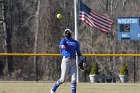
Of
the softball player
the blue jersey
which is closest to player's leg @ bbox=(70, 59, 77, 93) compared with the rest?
the softball player

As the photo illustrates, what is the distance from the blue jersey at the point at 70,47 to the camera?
1426 cm

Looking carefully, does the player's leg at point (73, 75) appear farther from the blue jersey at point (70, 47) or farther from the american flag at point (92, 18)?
the american flag at point (92, 18)

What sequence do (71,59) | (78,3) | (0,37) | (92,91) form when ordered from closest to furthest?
(71,59) < (92,91) < (78,3) < (0,37)

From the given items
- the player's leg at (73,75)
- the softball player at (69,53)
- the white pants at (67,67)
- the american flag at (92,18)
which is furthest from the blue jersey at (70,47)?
the american flag at (92,18)

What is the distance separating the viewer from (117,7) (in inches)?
1796

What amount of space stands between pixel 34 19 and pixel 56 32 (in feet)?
8.42

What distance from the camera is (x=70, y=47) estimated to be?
14.3 meters

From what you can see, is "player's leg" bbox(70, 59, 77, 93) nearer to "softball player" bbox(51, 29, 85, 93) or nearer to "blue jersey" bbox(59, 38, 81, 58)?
"softball player" bbox(51, 29, 85, 93)

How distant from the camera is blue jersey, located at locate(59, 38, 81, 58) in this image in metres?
14.3

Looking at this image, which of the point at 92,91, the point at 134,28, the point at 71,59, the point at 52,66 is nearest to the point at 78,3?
the point at 134,28

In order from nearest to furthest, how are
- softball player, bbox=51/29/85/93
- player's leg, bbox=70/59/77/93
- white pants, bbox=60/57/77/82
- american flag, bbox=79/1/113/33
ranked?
player's leg, bbox=70/59/77/93 < softball player, bbox=51/29/85/93 < white pants, bbox=60/57/77/82 < american flag, bbox=79/1/113/33

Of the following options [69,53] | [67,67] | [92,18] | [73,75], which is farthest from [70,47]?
[92,18]

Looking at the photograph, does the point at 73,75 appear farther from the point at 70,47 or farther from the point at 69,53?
the point at 70,47

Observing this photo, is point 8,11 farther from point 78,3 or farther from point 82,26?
point 78,3
